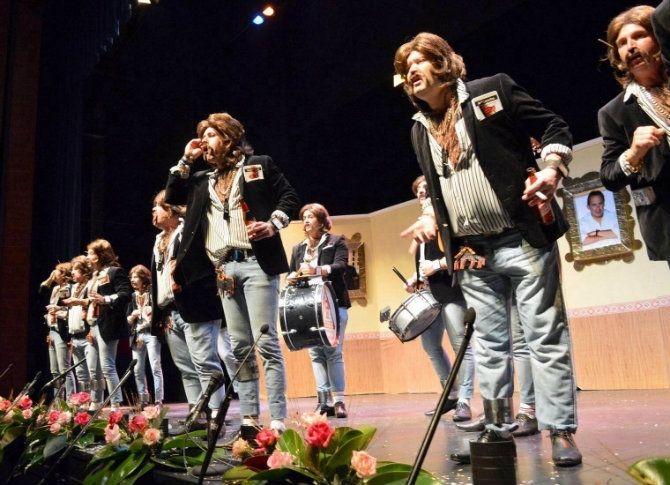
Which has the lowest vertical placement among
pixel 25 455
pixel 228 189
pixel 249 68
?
pixel 25 455

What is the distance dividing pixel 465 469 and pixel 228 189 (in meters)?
1.81

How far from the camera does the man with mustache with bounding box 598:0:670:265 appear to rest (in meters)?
2.00

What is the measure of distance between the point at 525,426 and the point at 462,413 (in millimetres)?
841

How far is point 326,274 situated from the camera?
15.5 ft

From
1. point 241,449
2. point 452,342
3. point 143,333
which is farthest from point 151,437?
point 143,333

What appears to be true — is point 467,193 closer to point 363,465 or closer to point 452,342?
point 363,465

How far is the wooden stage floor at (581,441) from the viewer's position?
6.12ft

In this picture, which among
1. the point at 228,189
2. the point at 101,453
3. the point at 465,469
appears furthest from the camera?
the point at 228,189

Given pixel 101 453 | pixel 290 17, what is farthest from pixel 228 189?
pixel 290 17

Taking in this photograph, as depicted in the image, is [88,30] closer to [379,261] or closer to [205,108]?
[205,108]

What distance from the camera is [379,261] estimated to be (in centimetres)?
790

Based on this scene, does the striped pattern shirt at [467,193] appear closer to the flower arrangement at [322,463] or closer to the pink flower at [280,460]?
the flower arrangement at [322,463]

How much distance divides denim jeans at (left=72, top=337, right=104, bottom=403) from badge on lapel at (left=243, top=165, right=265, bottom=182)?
3640 millimetres

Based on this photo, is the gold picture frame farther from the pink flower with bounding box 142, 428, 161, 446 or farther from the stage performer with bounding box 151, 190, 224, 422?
the pink flower with bounding box 142, 428, 161, 446
